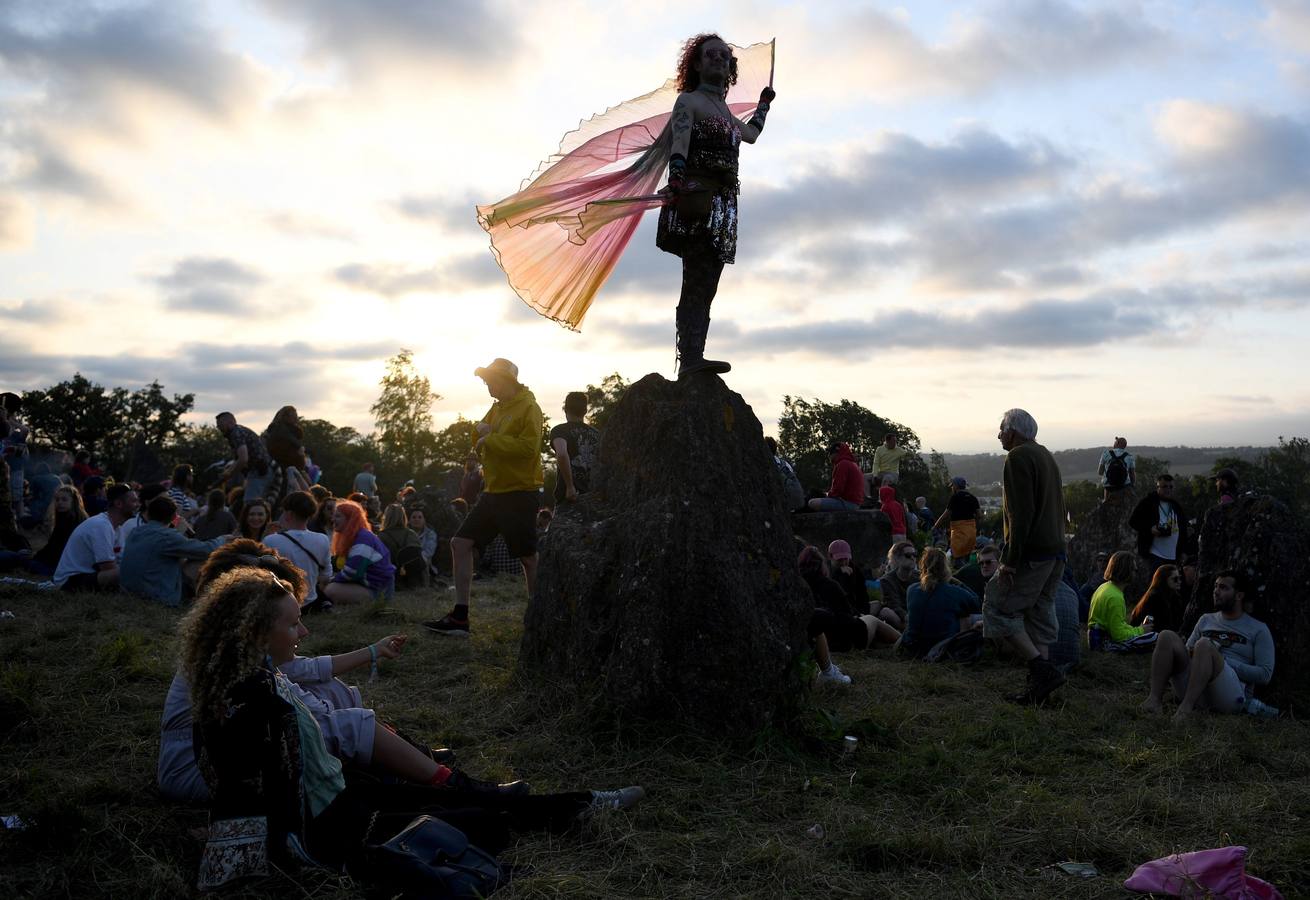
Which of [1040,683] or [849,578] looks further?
[849,578]

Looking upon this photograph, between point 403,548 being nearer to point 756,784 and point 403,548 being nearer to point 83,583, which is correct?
point 83,583

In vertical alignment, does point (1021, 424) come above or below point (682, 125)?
below

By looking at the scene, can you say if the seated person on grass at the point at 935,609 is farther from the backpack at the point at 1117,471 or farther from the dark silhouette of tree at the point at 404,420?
the dark silhouette of tree at the point at 404,420

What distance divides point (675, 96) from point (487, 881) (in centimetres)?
480

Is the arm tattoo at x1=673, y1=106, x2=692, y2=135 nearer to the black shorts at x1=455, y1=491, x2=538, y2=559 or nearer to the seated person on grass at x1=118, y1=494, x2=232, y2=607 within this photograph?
the black shorts at x1=455, y1=491, x2=538, y2=559

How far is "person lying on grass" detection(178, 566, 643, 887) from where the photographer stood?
336 cm

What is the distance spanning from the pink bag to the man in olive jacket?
10.4 feet

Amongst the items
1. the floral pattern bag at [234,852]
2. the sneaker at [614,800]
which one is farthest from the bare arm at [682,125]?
the floral pattern bag at [234,852]

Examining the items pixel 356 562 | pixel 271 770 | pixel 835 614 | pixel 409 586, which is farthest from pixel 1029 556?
pixel 409 586

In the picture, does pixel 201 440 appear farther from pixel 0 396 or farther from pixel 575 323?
pixel 575 323

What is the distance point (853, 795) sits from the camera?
451 centimetres

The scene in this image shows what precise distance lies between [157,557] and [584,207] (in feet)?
17.7

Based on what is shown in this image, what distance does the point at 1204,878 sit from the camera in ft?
10.8

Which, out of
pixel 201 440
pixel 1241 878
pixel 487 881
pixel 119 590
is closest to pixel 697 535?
pixel 487 881
